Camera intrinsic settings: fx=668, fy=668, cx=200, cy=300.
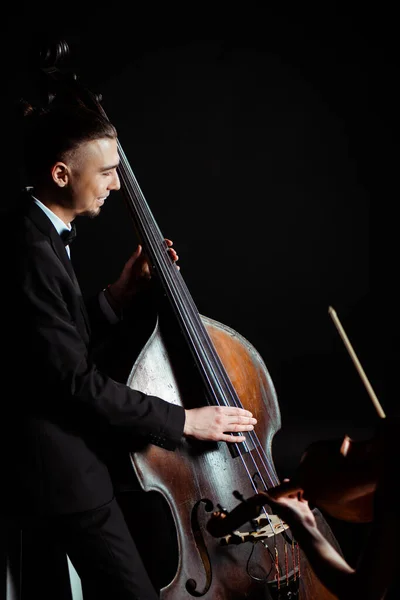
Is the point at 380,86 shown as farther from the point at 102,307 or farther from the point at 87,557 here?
the point at 87,557

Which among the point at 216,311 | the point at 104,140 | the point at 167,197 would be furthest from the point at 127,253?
Answer: the point at 104,140

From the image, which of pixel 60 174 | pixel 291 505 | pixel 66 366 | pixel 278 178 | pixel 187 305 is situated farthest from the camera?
pixel 278 178

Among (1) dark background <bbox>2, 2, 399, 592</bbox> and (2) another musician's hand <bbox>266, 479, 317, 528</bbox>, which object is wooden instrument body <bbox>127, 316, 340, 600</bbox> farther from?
(1) dark background <bbox>2, 2, 399, 592</bbox>

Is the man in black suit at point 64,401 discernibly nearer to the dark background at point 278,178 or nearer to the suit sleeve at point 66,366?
the suit sleeve at point 66,366

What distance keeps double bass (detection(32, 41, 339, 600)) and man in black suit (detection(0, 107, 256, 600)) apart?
9 cm

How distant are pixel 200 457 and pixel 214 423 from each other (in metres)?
0.12

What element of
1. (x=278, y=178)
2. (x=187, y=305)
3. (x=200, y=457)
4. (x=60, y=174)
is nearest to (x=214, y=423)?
(x=200, y=457)

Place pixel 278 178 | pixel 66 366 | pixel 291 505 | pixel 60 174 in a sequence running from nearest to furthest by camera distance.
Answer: pixel 291 505, pixel 66 366, pixel 60 174, pixel 278 178

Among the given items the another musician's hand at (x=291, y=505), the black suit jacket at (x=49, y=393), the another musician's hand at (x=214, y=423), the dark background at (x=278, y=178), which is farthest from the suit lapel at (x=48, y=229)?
the dark background at (x=278, y=178)

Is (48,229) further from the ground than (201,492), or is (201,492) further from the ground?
(48,229)

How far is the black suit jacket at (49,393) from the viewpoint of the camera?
1525mm

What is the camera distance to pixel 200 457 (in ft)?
5.76

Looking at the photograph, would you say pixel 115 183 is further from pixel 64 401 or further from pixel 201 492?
pixel 201 492

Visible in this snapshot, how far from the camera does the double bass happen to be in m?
1.67
